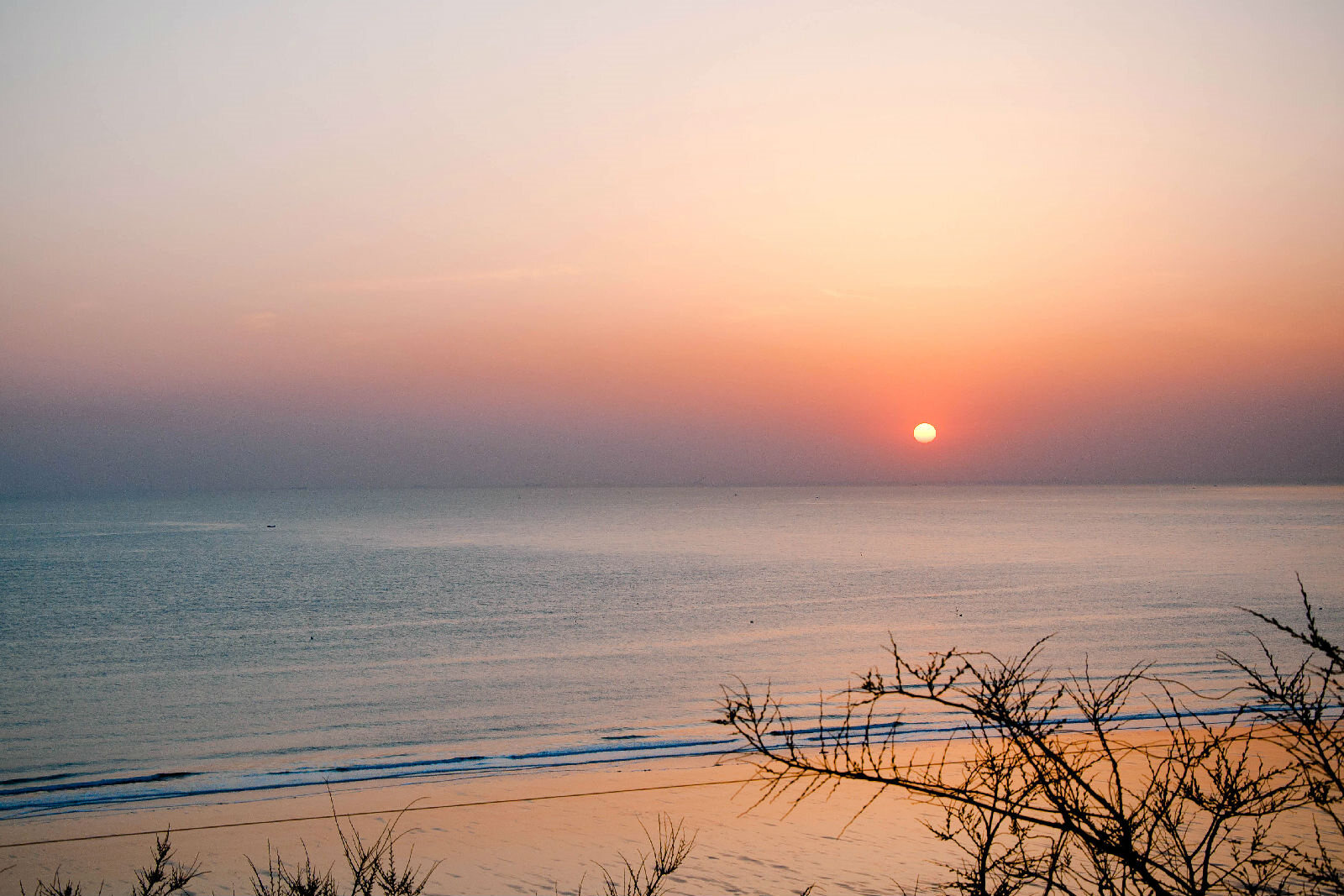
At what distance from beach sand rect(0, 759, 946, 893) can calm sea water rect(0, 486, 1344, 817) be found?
65.4 inches

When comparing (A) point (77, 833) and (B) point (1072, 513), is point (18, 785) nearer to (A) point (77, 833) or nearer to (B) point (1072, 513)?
(A) point (77, 833)

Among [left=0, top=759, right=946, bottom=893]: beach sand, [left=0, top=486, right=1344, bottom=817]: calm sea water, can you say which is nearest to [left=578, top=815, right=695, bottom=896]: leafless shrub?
[left=0, top=759, right=946, bottom=893]: beach sand

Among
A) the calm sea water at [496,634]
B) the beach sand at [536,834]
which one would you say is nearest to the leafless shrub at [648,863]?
the beach sand at [536,834]

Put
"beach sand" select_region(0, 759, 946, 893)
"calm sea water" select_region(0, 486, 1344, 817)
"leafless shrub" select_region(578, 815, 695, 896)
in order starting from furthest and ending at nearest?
"calm sea water" select_region(0, 486, 1344, 817) < "beach sand" select_region(0, 759, 946, 893) < "leafless shrub" select_region(578, 815, 695, 896)

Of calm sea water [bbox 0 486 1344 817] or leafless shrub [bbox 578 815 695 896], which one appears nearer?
leafless shrub [bbox 578 815 695 896]

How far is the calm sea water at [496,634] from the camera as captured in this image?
875 inches

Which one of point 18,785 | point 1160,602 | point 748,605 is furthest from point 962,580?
point 18,785

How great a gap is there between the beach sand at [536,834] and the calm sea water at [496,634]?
1661mm

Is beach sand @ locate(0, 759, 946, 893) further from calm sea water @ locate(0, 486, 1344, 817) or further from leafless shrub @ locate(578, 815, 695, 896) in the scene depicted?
calm sea water @ locate(0, 486, 1344, 817)

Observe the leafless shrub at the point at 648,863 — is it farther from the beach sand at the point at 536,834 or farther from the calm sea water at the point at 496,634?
the calm sea water at the point at 496,634

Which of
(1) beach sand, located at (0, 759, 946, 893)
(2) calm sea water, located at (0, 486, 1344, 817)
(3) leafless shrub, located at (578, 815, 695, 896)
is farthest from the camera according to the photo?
(2) calm sea water, located at (0, 486, 1344, 817)

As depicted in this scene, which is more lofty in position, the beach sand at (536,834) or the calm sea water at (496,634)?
the beach sand at (536,834)

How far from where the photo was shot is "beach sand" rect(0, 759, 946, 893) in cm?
1366

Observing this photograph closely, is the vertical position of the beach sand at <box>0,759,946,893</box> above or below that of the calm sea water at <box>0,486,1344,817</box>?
above
